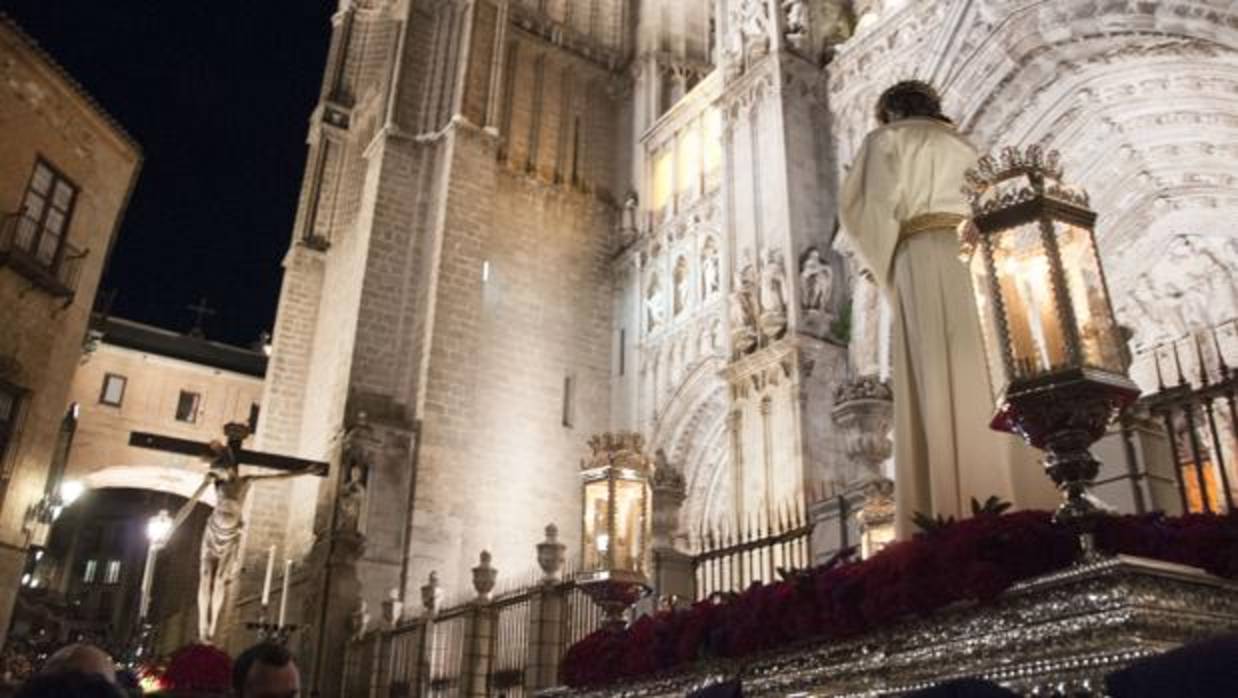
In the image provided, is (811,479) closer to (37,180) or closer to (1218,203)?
(1218,203)

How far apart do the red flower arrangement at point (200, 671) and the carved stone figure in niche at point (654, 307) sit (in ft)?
40.4

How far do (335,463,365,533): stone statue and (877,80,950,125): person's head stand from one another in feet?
40.1

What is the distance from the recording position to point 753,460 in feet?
43.2

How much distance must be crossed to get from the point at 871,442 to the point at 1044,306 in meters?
3.47

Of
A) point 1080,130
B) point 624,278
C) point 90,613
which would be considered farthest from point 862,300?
point 90,613

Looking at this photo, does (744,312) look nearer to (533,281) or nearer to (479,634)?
(479,634)

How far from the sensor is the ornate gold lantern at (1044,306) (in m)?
2.83

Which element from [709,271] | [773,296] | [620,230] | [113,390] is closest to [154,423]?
[113,390]

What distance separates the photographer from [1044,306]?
327cm

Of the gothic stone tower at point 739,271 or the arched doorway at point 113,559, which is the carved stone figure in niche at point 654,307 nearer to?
the gothic stone tower at point 739,271

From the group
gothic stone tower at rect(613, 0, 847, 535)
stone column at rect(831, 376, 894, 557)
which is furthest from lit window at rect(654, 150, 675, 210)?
stone column at rect(831, 376, 894, 557)

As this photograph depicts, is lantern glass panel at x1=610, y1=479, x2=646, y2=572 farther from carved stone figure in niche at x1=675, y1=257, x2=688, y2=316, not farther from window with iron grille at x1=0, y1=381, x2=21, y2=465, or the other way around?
window with iron grille at x1=0, y1=381, x2=21, y2=465

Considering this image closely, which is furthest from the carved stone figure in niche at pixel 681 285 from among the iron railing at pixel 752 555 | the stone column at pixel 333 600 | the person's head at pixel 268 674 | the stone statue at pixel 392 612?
the person's head at pixel 268 674

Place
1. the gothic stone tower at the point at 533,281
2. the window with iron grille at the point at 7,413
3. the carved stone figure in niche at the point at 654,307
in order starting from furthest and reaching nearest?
the carved stone figure in niche at the point at 654,307 < the window with iron grille at the point at 7,413 < the gothic stone tower at the point at 533,281
